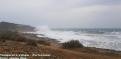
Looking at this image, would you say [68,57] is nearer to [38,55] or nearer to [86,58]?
[86,58]

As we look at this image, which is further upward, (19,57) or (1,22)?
(1,22)

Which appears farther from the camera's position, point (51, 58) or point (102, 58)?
point (102, 58)

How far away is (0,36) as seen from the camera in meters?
24.6

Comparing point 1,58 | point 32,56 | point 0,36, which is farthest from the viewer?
point 0,36

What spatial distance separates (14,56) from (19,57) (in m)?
0.30

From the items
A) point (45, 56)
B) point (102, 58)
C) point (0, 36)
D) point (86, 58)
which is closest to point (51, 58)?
point (45, 56)

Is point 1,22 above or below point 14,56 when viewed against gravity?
above

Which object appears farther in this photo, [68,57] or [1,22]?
[1,22]

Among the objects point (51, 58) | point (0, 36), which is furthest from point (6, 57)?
point (0, 36)

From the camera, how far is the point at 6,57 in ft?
38.2

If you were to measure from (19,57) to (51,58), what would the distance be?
190cm

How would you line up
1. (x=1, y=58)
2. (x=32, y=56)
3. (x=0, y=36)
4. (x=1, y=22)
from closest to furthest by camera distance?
(x=1, y=58) → (x=32, y=56) → (x=0, y=36) → (x=1, y=22)

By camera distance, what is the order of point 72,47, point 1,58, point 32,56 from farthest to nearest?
point 72,47 → point 32,56 → point 1,58

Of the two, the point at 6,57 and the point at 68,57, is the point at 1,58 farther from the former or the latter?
the point at 68,57
